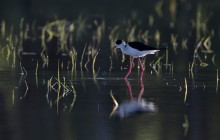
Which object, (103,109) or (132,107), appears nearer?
(103,109)

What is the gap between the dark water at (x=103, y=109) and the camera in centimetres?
811

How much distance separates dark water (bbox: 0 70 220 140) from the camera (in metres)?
8.11

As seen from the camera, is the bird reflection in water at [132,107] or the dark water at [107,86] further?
the bird reflection in water at [132,107]

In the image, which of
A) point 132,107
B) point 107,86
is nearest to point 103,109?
point 132,107

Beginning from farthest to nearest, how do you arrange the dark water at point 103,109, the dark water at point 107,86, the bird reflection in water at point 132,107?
the bird reflection in water at point 132,107
the dark water at point 107,86
the dark water at point 103,109

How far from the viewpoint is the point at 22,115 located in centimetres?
915

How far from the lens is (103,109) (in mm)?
9672

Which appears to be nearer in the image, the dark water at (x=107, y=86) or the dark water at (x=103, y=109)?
the dark water at (x=103, y=109)

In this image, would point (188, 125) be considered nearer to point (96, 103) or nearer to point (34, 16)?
point (96, 103)

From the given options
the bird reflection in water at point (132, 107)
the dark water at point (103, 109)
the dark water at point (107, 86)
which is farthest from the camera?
the bird reflection in water at point (132, 107)

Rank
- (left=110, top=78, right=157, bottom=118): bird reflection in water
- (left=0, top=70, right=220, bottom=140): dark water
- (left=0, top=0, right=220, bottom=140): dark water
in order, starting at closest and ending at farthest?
(left=0, top=70, right=220, bottom=140): dark water, (left=0, top=0, right=220, bottom=140): dark water, (left=110, top=78, right=157, bottom=118): bird reflection in water

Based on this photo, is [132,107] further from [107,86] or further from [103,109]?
[107,86]

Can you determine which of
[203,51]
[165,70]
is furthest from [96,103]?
[203,51]

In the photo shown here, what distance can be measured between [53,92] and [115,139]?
11.2 feet
